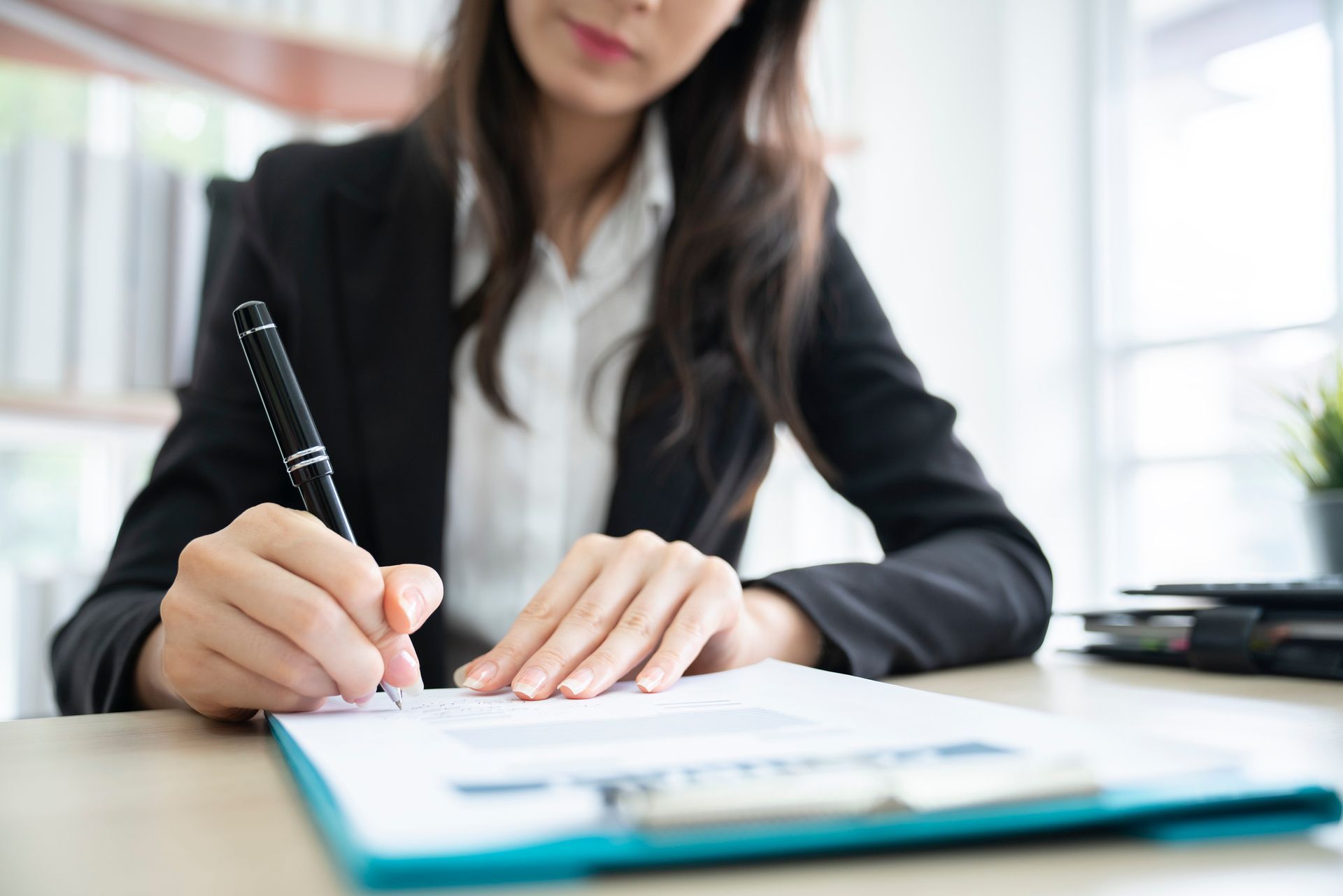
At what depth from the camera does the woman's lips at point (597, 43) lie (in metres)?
0.97

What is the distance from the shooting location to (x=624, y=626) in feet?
1.79

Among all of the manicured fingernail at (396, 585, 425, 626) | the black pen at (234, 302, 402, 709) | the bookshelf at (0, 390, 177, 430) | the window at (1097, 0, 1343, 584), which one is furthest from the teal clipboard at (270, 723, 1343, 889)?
the window at (1097, 0, 1343, 584)

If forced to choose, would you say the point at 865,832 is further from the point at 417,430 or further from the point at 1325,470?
the point at 1325,470

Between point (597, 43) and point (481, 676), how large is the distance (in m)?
0.66

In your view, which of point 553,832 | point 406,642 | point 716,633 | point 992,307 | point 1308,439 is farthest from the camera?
point 992,307

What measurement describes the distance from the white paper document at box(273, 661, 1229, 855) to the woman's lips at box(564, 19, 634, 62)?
67 cm

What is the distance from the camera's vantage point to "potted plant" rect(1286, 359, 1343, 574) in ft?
3.20

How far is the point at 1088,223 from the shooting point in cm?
259

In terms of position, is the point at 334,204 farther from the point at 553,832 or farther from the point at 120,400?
the point at 553,832

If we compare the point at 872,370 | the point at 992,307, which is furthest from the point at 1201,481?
the point at 872,370

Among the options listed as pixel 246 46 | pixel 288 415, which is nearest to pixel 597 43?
pixel 288 415

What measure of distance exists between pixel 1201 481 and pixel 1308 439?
140 cm

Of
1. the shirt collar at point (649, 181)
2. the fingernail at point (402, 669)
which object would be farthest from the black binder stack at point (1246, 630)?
the shirt collar at point (649, 181)

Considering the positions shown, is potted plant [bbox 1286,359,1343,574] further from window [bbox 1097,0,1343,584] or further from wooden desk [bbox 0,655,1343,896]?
window [bbox 1097,0,1343,584]
